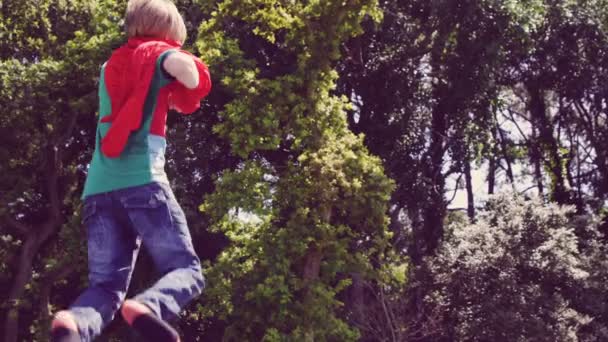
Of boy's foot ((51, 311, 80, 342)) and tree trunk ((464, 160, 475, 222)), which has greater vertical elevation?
tree trunk ((464, 160, 475, 222))

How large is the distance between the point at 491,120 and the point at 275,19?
22.4 feet

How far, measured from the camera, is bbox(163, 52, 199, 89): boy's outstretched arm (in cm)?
272

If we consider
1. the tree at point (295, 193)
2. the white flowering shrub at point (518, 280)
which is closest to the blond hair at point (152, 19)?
the tree at point (295, 193)

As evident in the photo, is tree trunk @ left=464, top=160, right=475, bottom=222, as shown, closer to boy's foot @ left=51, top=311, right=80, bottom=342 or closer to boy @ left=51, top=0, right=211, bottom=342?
boy @ left=51, top=0, right=211, bottom=342

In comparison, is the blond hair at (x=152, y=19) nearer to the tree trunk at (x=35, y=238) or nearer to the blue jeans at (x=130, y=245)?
the blue jeans at (x=130, y=245)

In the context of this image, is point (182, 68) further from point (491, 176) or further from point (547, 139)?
point (491, 176)

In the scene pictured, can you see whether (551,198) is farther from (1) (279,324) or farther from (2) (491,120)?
(1) (279,324)

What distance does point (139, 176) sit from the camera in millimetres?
2791

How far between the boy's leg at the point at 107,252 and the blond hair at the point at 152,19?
2.20 feet

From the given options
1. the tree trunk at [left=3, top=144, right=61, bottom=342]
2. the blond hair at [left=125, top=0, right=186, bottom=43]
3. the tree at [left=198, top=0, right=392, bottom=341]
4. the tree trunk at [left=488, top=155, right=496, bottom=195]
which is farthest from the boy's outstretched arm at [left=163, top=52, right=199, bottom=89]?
the tree trunk at [left=488, top=155, right=496, bottom=195]

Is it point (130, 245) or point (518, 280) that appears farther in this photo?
point (518, 280)

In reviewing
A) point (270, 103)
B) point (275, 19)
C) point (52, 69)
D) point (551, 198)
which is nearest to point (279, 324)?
point (270, 103)

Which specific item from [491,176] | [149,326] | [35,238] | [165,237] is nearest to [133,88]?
[165,237]

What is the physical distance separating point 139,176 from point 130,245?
29cm
